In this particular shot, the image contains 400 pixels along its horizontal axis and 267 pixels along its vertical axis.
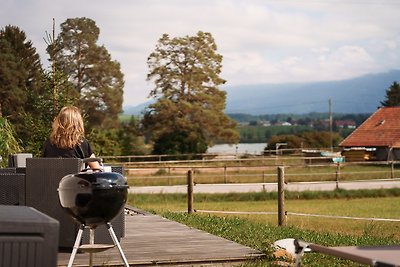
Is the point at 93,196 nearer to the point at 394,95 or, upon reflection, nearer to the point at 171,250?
the point at 171,250

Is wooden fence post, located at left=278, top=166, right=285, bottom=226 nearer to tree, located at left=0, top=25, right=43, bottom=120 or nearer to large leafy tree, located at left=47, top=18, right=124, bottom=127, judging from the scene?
tree, located at left=0, top=25, right=43, bottom=120

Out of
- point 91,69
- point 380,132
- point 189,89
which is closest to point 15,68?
point 91,69

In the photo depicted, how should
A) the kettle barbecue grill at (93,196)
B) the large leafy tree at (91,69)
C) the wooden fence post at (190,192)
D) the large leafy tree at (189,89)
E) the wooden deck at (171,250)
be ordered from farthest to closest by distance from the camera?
the large leafy tree at (91,69)
the large leafy tree at (189,89)
the wooden fence post at (190,192)
the wooden deck at (171,250)
the kettle barbecue grill at (93,196)

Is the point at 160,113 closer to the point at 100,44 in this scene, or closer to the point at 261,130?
the point at 100,44

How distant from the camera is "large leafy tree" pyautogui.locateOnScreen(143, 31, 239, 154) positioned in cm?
3812

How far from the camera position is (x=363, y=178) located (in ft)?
89.5

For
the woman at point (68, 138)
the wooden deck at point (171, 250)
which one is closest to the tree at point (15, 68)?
the wooden deck at point (171, 250)

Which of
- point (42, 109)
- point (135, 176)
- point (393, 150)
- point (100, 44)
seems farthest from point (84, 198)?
point (393, 150)

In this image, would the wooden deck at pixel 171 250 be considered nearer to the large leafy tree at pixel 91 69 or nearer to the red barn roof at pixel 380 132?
the large leafy tree at pixel 91 69

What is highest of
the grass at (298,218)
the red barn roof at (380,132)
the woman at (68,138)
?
the red barn roof at (380,132)

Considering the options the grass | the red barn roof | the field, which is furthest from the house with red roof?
the grass

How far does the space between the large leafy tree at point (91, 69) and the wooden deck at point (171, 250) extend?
1233 inches

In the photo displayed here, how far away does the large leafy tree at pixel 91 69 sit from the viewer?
127 ft

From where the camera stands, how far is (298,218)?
1460 cm
